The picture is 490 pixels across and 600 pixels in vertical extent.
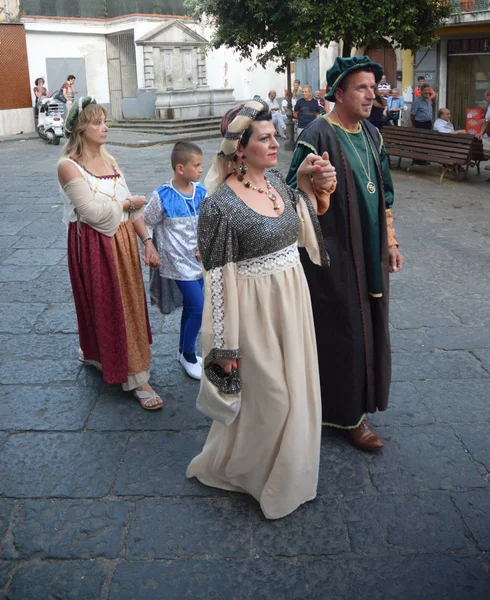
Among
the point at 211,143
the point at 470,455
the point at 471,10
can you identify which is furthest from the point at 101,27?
the point at 470,455

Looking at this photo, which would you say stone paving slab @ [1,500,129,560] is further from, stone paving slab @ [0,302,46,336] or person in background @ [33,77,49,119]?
person in background @ [33,77,49,119]

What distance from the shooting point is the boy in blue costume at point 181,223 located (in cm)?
412

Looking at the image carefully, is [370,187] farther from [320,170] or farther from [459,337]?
[459,337]

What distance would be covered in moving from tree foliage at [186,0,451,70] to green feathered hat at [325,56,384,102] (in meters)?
8.24

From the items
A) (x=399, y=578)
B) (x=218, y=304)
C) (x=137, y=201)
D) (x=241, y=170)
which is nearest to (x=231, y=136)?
(x=241, y=170)

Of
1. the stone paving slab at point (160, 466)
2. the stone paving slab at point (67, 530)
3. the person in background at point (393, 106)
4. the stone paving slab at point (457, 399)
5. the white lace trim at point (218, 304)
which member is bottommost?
the stone paving slab at point (67, 530)

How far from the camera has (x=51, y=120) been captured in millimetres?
19047

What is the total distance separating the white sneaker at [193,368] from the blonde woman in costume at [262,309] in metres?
1.34

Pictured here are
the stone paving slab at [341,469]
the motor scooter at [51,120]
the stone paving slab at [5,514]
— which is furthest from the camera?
the motor scooter at [51,120]

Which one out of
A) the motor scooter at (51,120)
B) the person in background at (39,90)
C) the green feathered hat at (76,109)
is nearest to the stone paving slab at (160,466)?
the green feathered hat at (76,109)

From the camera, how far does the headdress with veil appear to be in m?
2.78

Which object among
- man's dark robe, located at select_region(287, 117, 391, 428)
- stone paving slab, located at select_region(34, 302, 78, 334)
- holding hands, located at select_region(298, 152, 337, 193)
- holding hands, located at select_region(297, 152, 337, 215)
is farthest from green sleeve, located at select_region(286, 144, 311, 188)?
stone paving slab, located at select_region(34, 302, 78, 334)

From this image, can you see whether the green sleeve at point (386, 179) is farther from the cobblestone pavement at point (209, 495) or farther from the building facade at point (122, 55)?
the building facade at point (122, 55)

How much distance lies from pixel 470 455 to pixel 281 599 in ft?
4.65
